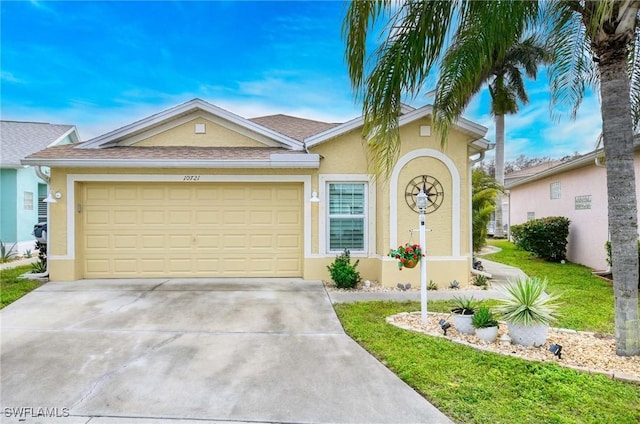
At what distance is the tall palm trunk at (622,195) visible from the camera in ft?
13.9

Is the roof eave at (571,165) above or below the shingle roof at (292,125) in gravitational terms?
below

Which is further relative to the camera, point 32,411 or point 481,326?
point 481,326

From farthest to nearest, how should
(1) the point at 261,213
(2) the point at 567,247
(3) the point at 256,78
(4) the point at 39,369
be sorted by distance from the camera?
(3) the point at 256,78
(2) the point at 567,247
(1) the point at 261,213
(4) the point at 39,369

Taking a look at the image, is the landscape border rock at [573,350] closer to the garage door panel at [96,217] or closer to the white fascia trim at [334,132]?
the white fascia trim at [334,132]

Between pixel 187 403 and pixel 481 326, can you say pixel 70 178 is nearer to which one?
pixel 187 403

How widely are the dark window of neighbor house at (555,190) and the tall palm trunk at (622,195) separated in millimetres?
11547

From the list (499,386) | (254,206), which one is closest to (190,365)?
(499,386)

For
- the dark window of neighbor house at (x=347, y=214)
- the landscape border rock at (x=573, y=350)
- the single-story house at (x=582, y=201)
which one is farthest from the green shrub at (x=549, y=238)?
the landscape border rock at (x=573, y=350)

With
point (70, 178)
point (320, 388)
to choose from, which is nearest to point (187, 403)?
point (320, 388)

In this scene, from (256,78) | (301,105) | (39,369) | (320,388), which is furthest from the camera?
(301,105)

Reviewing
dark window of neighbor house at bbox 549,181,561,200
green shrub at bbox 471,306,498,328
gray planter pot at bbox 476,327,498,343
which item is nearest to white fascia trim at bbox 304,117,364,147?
green shrub at bbox 471,306,498,328

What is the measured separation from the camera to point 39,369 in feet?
13.8

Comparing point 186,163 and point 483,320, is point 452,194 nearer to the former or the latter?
point 483,320

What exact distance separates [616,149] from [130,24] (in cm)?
1399
